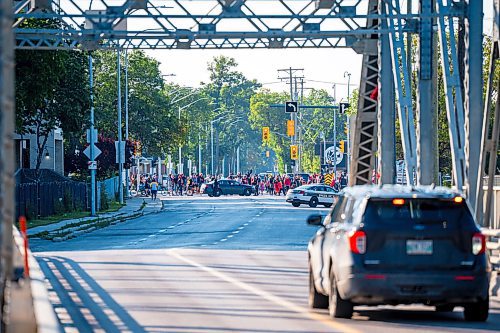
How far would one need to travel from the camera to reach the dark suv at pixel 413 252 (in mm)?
14609

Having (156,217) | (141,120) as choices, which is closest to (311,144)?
(141,120)

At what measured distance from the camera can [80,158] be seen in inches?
3438

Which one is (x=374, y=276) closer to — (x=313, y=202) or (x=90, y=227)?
(x=90, y=227)

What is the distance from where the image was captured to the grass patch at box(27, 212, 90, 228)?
5187 centimetres

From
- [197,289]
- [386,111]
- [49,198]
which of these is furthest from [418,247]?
[49,198]

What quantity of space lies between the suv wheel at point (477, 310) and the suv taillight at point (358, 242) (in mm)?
1509

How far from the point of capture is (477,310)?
1513 centimetres

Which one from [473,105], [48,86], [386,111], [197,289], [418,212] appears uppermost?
[48,86]

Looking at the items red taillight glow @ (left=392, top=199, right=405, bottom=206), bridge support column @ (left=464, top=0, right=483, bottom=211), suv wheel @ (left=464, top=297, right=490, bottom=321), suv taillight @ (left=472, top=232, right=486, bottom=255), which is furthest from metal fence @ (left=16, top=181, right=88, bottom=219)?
suv taillight @ (left=472, top=232, right=486, bottom=255)

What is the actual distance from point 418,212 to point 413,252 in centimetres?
50

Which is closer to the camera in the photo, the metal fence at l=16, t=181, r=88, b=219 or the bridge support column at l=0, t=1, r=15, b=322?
the bridge support column at l=0, t=1, r=15, b=322

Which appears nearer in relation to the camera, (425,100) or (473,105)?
(473,105)

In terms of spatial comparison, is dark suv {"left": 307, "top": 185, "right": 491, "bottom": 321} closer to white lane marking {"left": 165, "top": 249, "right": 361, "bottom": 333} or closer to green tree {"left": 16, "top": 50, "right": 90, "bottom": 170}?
white lane marking {"left": 165, "top": 249, "right": 361, "bottom": 333}

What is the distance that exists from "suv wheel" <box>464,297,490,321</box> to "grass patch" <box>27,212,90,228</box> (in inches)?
1410
